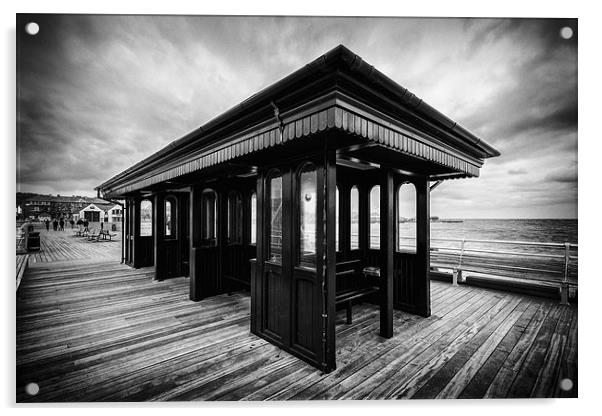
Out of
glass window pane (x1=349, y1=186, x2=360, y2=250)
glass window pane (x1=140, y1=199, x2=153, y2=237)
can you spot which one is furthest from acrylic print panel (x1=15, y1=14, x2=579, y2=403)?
glass window pane (x1=140, y1=199, x2=153, y2=237)

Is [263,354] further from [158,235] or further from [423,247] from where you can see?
[158,235]

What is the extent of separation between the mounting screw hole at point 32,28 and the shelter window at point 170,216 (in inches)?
211

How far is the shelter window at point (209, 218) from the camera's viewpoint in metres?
5.99

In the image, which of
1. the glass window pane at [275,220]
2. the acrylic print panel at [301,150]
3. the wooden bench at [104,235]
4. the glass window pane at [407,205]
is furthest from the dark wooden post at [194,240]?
the wooden bench at [104,235]

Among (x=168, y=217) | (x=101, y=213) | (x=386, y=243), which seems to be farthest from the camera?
(x=101, y=213)

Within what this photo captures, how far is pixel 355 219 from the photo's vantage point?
15.7 feet

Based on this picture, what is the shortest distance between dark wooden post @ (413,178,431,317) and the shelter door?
220 centimetres

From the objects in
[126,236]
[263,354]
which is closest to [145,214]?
[126,236]

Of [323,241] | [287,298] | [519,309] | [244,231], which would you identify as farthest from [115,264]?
[519,309]

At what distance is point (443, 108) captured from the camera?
294 centimetres

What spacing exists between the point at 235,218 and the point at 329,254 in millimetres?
3509

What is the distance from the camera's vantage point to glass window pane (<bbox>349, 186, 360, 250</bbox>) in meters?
4.75

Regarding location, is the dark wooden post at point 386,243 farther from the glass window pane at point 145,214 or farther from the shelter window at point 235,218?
the glass window pane at point 145,214
